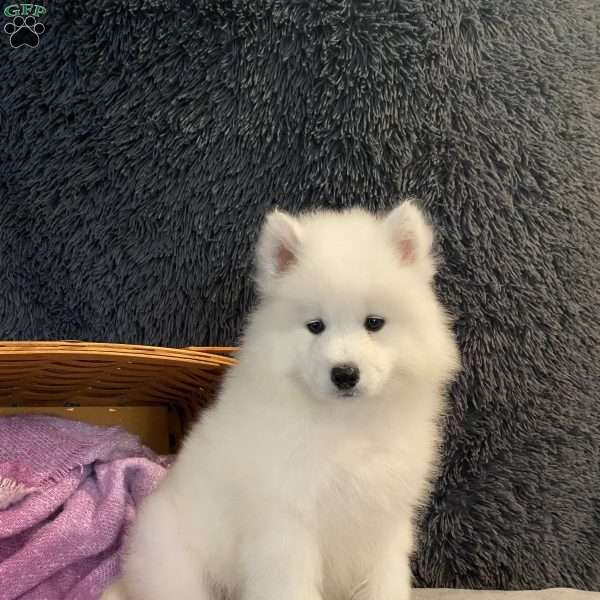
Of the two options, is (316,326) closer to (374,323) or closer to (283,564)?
(374,323)

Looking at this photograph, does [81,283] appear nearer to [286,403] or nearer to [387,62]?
[286,403]

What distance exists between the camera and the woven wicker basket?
165cm

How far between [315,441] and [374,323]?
0.91 ft

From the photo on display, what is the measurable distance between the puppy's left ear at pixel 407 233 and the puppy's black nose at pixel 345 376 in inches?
12.1

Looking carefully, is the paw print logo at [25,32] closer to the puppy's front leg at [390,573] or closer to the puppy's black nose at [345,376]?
the puppy's black nose at [345,376]

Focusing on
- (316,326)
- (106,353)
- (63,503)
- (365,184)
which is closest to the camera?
(316,326)

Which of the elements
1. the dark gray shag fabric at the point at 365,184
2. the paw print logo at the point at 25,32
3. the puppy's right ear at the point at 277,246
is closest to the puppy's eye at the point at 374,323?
the puppy's right ear at the point at 277,246

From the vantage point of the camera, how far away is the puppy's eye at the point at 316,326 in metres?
1.49

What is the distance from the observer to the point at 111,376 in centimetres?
189

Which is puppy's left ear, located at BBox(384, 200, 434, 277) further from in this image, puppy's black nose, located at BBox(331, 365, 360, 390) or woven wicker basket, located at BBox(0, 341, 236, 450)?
woven wicker basket, located at BBox(0, 341, 236, 450)

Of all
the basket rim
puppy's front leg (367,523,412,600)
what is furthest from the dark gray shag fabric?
puppy's front leg (367,523,412,600)

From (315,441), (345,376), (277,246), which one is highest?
(277,246)

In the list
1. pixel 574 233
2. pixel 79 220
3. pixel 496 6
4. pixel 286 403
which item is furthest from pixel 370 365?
pixel 496 6

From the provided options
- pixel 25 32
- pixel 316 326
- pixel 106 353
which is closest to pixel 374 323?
pixel 316 326
